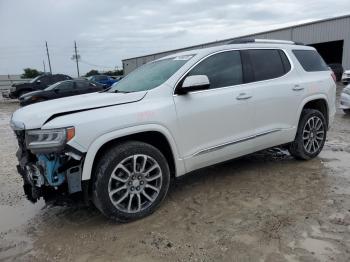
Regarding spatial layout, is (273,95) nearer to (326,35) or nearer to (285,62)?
(285,62)

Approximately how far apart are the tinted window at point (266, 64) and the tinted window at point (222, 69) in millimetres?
273

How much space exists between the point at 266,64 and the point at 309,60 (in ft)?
3.45

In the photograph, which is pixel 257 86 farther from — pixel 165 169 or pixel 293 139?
pixel 165 169

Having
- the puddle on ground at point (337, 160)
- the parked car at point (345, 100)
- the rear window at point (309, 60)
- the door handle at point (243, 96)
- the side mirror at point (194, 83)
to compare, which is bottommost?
the puddle on ground at point (337, 160)

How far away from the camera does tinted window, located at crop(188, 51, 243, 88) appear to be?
4.42 metres

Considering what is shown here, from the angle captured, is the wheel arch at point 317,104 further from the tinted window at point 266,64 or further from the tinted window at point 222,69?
the tinted window at point 222,69

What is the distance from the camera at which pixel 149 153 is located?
12.6 ft

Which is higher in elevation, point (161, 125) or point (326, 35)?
point (326, 35)

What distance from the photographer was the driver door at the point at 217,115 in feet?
13.4

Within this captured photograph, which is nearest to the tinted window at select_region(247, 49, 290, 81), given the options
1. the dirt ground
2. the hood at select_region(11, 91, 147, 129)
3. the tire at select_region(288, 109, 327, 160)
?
the tire at select_region(288, 109, 327, 160)

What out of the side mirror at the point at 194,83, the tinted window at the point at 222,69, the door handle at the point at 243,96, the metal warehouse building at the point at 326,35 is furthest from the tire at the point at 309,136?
the metal warehouse building at the point at 326,35

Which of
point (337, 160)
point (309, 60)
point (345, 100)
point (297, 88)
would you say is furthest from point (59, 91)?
point (337, 160)

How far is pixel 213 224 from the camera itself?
370 centimetres

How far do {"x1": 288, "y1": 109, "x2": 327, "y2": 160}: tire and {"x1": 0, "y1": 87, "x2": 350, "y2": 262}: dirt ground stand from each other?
1.12 ft
